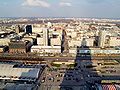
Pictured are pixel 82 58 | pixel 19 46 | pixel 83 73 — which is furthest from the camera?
pixel 19 46

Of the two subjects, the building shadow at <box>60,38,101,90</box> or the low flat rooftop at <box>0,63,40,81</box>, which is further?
the low flat rooftop at <box>0,63,40,81</box>

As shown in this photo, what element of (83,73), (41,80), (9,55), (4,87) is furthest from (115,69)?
(9,55)

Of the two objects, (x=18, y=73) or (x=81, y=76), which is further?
(x=81, y=76)

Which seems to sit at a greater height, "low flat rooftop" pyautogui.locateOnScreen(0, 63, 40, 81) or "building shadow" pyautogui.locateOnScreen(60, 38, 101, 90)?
"low flat rooftop" pyautogui.locateOnScreen(0, 63, 40, 81)

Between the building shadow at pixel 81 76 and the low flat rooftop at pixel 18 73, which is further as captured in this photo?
the low flat rooftop at pixel 18 73

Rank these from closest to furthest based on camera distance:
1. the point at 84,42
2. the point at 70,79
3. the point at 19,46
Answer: the point at 70,79 → the point at 19,46 → the point at 84,42

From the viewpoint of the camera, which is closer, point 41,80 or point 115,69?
point 41,80

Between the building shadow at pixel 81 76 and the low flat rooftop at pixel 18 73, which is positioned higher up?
the low flat rooftop at pixel 18 73

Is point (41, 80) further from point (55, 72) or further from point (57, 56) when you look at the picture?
point (57, 56)
